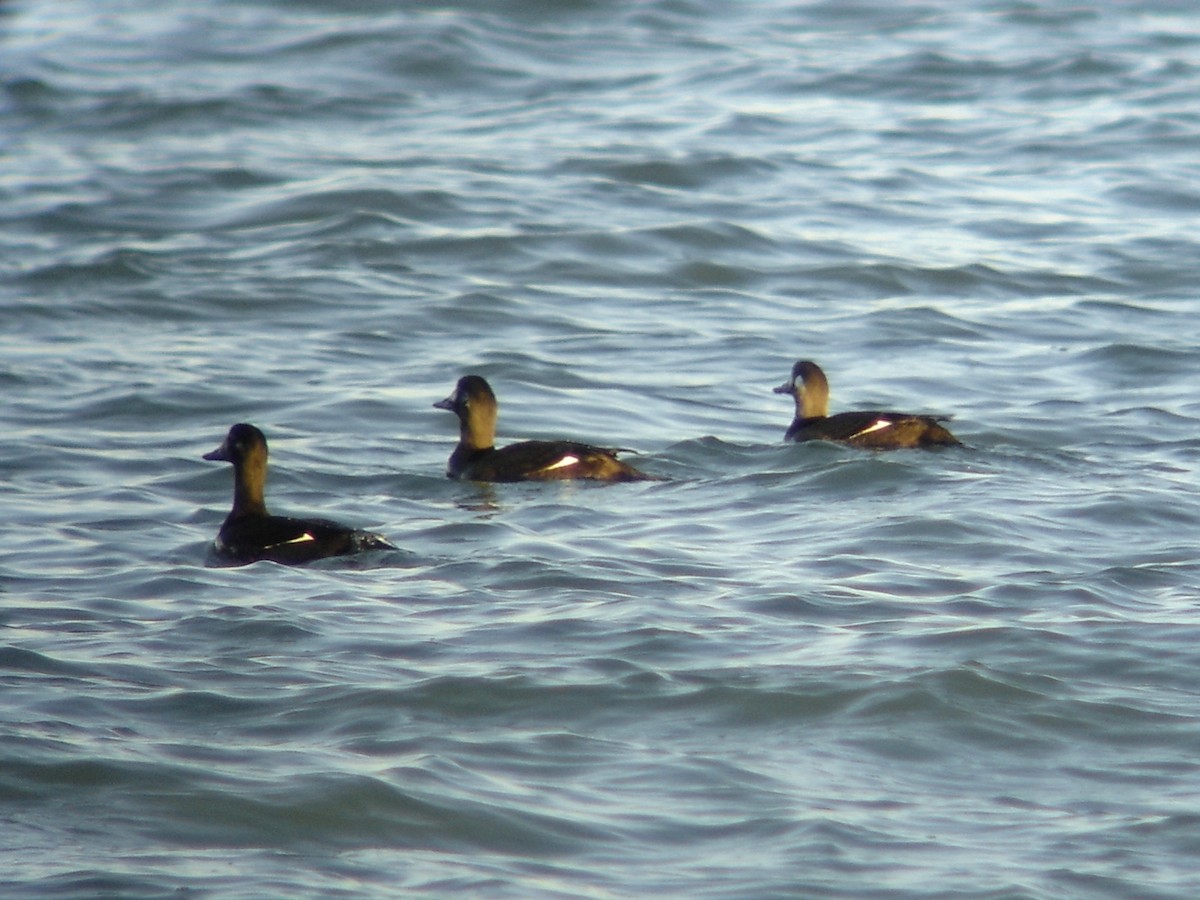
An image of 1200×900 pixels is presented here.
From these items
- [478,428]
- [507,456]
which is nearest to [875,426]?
[507,456]

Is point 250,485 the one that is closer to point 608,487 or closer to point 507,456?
point 507,456

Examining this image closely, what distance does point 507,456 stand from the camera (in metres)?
10.1

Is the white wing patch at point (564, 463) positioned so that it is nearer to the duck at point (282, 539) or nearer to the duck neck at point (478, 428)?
the duck neck at point (478, 428)

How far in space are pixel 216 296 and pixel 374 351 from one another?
1.85m

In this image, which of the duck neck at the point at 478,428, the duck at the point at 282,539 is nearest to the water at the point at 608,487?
the duck at the point at 282,539

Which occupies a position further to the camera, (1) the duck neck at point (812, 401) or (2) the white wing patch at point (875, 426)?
(1) the duck neck at point (812, 401)

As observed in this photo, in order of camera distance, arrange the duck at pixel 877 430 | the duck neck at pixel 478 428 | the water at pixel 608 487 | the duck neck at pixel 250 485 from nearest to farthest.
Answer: the water at pixel 608 487
the duck neck at pixel 250 485
the duck at pixel 877 430
the duck neck at pixel 478 428

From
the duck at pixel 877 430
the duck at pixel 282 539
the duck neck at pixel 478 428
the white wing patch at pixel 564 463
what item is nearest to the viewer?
the duck at pixel 282 539

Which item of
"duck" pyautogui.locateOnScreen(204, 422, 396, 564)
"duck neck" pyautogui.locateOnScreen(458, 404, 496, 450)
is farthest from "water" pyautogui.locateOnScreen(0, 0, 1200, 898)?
"duck neck" pyautogui.locateOnScreen(458, 404, 496, 450)

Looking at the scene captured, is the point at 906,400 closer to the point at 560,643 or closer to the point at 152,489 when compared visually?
the point at 152,489

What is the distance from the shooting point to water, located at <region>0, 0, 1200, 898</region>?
582cm

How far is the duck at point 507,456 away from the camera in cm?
995

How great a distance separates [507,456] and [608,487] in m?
0.54

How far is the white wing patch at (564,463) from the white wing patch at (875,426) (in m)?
1.41
